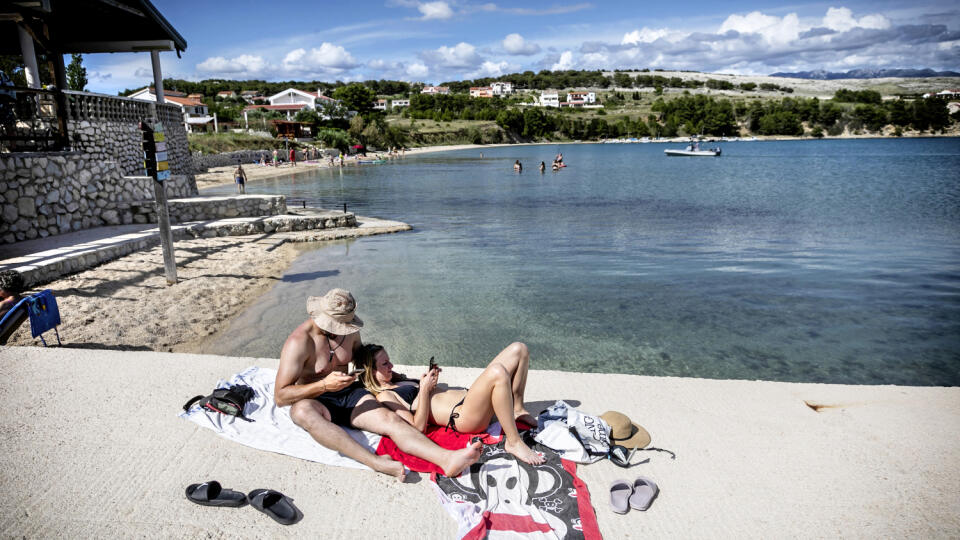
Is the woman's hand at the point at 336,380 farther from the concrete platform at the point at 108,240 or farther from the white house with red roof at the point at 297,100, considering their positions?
the white house with red roof at the point at 297,100

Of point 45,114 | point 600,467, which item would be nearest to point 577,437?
point 600,467

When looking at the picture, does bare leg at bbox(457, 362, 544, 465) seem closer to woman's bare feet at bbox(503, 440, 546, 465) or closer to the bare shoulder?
woman's bare feet at bbox(503, 440, 546, 465)

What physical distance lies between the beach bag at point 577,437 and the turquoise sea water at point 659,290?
3400mm

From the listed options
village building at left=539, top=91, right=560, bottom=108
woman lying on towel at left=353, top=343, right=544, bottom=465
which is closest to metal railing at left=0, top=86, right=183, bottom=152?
woman lying on towel at left=353, top=343, right=544, bottom=465

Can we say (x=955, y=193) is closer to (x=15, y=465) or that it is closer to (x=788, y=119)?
(x=15, y=465)

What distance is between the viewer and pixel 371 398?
410 cm

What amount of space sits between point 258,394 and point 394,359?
3.11 metres

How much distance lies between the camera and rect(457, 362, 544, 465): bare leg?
3.79 metres

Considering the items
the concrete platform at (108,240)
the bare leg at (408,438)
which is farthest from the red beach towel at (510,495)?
the concrete platform at (108,240)

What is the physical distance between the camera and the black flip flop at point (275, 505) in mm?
3340

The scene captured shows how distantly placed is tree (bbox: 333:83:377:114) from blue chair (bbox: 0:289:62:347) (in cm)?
9106

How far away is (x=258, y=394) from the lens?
4.79m

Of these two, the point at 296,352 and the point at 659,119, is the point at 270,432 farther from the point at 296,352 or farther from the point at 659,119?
the point at 659,119

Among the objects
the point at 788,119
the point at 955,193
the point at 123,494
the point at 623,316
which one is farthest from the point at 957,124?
the point at 123,494
